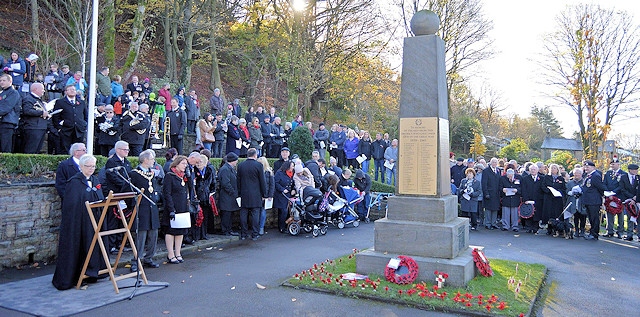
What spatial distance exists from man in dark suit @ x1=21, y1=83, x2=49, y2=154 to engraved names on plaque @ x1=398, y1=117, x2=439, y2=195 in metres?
7.44

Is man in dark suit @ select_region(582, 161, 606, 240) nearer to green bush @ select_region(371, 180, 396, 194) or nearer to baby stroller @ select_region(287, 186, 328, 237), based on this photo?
green bush @ select_region(371, 180, 396, 194)

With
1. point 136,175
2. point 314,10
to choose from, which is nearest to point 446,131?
point 136,175

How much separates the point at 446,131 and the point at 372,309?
11.1 ft

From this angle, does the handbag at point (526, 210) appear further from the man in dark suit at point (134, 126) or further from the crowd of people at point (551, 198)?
the man in dark suit at point (134, 126)

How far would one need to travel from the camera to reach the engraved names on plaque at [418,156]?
765cm

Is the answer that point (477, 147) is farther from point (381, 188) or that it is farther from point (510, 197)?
point (510, 197)

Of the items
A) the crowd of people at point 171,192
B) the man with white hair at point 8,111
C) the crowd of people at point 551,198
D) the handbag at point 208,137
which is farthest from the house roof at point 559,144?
the man with white hair at point 8,111

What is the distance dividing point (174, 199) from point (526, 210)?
949 cm

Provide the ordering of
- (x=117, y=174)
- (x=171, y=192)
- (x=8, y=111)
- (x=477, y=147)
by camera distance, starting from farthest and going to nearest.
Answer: (x=477, y=147) → (x=8, y=111) → (x=171, y=192) → (x=117, y=174)

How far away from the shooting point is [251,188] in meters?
11.2

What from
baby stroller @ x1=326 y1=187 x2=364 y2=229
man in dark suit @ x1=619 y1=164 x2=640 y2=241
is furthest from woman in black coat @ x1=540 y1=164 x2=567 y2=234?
baby stroller @ x1=326 y1=187 x2=364 y2=229

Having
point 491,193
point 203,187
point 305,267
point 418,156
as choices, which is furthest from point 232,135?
point 418,156

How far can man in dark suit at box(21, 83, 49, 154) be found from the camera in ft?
32.6

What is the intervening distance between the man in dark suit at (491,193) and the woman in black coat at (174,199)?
9.01m
